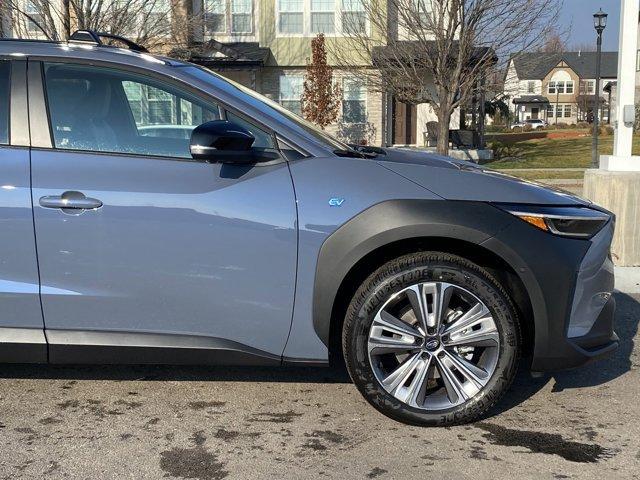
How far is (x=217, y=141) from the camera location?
3314mm

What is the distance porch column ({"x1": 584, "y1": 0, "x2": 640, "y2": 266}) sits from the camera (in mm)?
7078

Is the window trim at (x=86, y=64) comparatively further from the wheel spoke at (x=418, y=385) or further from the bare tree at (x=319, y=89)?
the bare tree at (x=319, y=89)

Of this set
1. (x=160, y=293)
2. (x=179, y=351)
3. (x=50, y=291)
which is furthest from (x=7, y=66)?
(x=179, y=351)

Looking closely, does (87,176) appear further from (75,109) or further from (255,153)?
(255,153)

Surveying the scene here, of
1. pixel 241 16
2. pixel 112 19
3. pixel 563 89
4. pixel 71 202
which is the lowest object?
pixel 71 202

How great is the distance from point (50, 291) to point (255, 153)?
1.20 meters

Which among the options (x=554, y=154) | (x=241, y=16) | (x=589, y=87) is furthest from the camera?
(x=589, y=87)

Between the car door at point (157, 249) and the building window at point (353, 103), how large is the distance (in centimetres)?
2228

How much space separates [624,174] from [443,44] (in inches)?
443

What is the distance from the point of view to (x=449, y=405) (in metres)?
3.50

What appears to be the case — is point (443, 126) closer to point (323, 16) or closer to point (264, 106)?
point (323, 16)

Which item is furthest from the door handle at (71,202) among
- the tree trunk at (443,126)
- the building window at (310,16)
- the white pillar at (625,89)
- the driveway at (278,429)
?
the building window at (310,16)

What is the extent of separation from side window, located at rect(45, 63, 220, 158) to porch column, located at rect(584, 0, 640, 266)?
4942 millimetres

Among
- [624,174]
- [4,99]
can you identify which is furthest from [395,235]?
[624,174]
